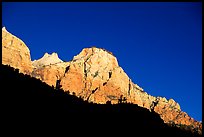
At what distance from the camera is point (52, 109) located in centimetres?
3947

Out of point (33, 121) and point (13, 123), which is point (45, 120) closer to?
point (33, 121)

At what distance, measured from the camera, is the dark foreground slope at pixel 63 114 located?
33.5m

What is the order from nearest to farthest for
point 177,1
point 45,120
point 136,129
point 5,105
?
point 177,1 → point 5,105 → point 45,120 → point 136,129

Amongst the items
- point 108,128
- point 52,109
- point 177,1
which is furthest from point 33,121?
point 177,1

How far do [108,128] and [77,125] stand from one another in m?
4.60

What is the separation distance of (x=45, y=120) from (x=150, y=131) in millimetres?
17053

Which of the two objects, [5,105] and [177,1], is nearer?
[177,1]

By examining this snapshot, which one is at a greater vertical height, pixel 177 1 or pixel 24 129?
pixel 177 1

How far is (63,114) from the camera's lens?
39625mm

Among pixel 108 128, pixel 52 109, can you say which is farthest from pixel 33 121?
pixel 108 128

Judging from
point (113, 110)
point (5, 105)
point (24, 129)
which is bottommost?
point (24, 129)

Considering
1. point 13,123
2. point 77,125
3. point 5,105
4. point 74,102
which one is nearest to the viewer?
point 13,123

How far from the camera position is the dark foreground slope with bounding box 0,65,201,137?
3350cm

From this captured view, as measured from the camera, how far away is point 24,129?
1195 inches
